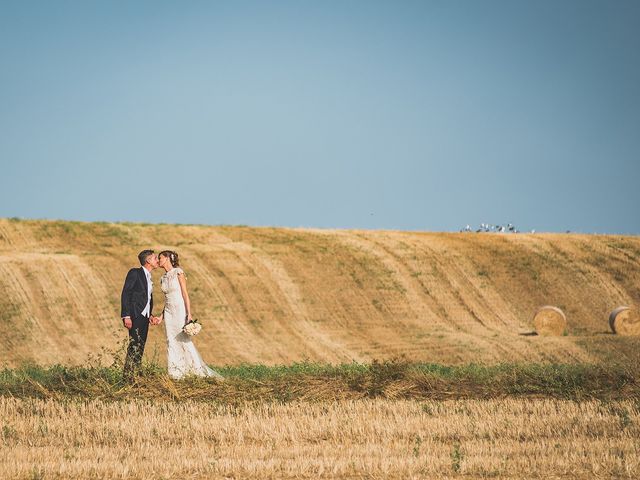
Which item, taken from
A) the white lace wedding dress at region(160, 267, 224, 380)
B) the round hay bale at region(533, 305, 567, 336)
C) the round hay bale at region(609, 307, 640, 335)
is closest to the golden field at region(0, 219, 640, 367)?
the round hay bale at region(533, 305, 567, 336)

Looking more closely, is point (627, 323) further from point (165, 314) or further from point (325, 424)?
point (325, 424)

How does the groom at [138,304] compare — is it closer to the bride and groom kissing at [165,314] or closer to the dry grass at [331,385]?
the bride and groom kissing at [165,314]

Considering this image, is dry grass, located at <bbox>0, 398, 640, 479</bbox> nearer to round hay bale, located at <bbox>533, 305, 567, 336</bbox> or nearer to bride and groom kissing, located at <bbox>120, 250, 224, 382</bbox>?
bride and groom kissing, located at <bbox>120, 250, 224, 382</bbox>

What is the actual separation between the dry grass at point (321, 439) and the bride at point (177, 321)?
158 centimetres

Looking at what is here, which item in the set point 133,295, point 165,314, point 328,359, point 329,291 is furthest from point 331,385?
point 329,291

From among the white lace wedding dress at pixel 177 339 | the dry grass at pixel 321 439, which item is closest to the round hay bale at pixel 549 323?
the dry grass at pixel 321 439

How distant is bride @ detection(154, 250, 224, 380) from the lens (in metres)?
14.1

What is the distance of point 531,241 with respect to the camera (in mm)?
42469

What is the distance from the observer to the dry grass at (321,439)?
885 centimetres

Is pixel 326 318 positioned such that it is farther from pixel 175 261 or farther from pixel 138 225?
pixel 175 261

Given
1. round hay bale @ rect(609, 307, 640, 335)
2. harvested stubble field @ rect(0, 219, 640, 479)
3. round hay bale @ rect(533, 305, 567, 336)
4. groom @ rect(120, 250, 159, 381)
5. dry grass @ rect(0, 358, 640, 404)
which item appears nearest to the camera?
harvested stubble field @ rect(0, 219, 640, 479)

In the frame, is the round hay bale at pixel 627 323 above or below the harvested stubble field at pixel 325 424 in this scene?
above

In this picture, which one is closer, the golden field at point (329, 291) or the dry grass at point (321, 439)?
the dry grass at point (321, 439)

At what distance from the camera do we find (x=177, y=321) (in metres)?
14.4
